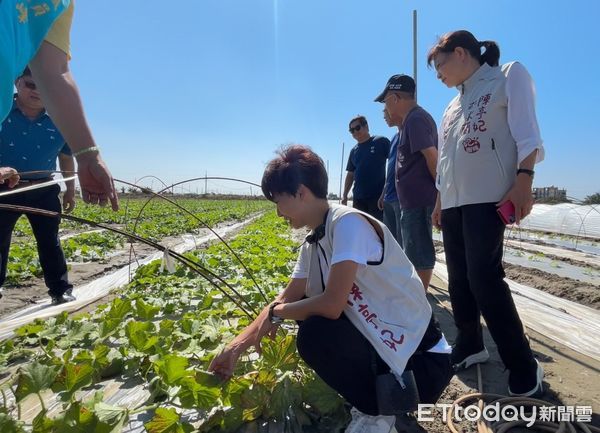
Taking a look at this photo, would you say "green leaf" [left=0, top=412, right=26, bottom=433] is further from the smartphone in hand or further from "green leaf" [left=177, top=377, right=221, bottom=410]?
the smartphone in hand

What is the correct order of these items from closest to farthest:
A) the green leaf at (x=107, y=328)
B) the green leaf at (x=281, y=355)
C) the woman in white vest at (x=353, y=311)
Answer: the woman in white vest at (x=353, y=311)
the green leaf at (x=281, y=355)
the green leaf at (x=107, y=328)

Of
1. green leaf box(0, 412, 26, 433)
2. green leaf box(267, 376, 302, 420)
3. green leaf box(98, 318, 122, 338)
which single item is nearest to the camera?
green leaf box(0, 412, 26, 433)

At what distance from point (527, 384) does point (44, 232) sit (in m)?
3.28

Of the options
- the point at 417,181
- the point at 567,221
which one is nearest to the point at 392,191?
the point at 417,181

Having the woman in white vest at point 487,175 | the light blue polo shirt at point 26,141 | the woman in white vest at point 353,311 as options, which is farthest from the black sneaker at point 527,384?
the light blue polo shirt at point 26,141

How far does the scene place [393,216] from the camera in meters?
3.51

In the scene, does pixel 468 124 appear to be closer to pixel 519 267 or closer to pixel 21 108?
pixel 21 108

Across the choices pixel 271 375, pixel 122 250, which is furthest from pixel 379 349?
pixel 122 250

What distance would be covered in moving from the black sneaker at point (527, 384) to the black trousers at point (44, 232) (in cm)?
300

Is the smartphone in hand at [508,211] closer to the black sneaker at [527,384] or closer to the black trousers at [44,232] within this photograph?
the black sneaker at [527,384]

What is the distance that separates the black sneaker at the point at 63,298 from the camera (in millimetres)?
3232

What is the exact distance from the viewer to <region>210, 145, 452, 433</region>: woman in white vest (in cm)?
135

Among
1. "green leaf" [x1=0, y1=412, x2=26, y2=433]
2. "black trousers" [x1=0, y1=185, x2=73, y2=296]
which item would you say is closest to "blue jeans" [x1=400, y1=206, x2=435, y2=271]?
"green leaf" [x1=0, y1=412, x2=26, y2=433]

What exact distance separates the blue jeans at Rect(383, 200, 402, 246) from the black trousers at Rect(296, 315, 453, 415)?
1.95 m
